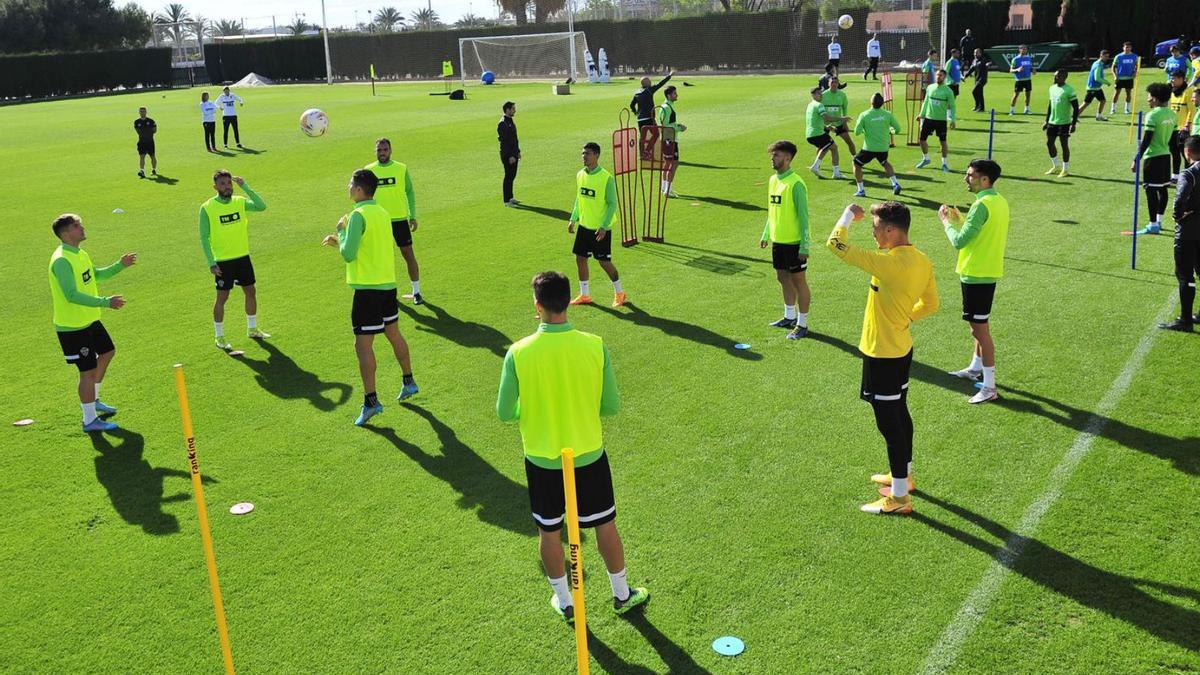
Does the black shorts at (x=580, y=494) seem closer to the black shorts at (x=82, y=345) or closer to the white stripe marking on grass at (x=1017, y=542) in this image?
the white stripe marking on grass at (x=1017, y=542)

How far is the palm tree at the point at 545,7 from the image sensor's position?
92.4m

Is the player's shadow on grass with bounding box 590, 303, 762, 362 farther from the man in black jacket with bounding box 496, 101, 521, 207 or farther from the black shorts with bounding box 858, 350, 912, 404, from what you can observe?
the man in black jacket with bounding box 496, 101, 521, 207

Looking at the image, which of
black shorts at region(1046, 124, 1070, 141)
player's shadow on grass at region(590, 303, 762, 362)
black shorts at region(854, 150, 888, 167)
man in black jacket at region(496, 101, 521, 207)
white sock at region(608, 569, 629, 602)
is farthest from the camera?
black shorts at region(1046, 124, 1070, 141)

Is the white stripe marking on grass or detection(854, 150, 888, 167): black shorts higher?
detection(854, 150, 888, 167): black shorts

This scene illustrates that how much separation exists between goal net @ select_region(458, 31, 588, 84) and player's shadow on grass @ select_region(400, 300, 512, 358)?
49.8 metres

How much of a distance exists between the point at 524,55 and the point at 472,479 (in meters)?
59.2

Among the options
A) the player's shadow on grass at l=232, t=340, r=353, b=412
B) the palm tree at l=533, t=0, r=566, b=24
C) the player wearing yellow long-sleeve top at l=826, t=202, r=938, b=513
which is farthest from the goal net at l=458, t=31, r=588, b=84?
the player wearing yellow long-sleeve top at l=826, t=202, r=938, b=513

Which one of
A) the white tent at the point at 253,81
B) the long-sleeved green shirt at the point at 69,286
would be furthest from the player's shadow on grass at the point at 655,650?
the white tent at the point at 253,81

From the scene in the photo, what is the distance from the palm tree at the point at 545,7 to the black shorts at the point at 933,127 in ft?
253

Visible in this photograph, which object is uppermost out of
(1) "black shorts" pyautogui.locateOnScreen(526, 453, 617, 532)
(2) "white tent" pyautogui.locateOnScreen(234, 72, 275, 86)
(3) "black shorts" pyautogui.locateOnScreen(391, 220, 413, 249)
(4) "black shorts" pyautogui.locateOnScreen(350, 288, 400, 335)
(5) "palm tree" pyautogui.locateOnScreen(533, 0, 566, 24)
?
(5) "palm tree" pyautogui.locateOnScreen(533, 0, 566, 24)

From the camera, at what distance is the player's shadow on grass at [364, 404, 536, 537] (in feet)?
23.1

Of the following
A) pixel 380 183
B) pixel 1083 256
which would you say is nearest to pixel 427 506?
pixel 380 183

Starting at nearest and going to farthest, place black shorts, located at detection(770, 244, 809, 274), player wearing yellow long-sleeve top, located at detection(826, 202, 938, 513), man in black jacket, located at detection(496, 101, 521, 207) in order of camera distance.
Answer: player wearing yellow long-sleeve top, located at detection(826, 202, 938, 513) → black shorts, located at detection(770, 244, 809, 274) → man in black jacket, located at detection(496, 101, 521, 207)

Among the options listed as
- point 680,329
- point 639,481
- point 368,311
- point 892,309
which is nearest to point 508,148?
point 680,329
